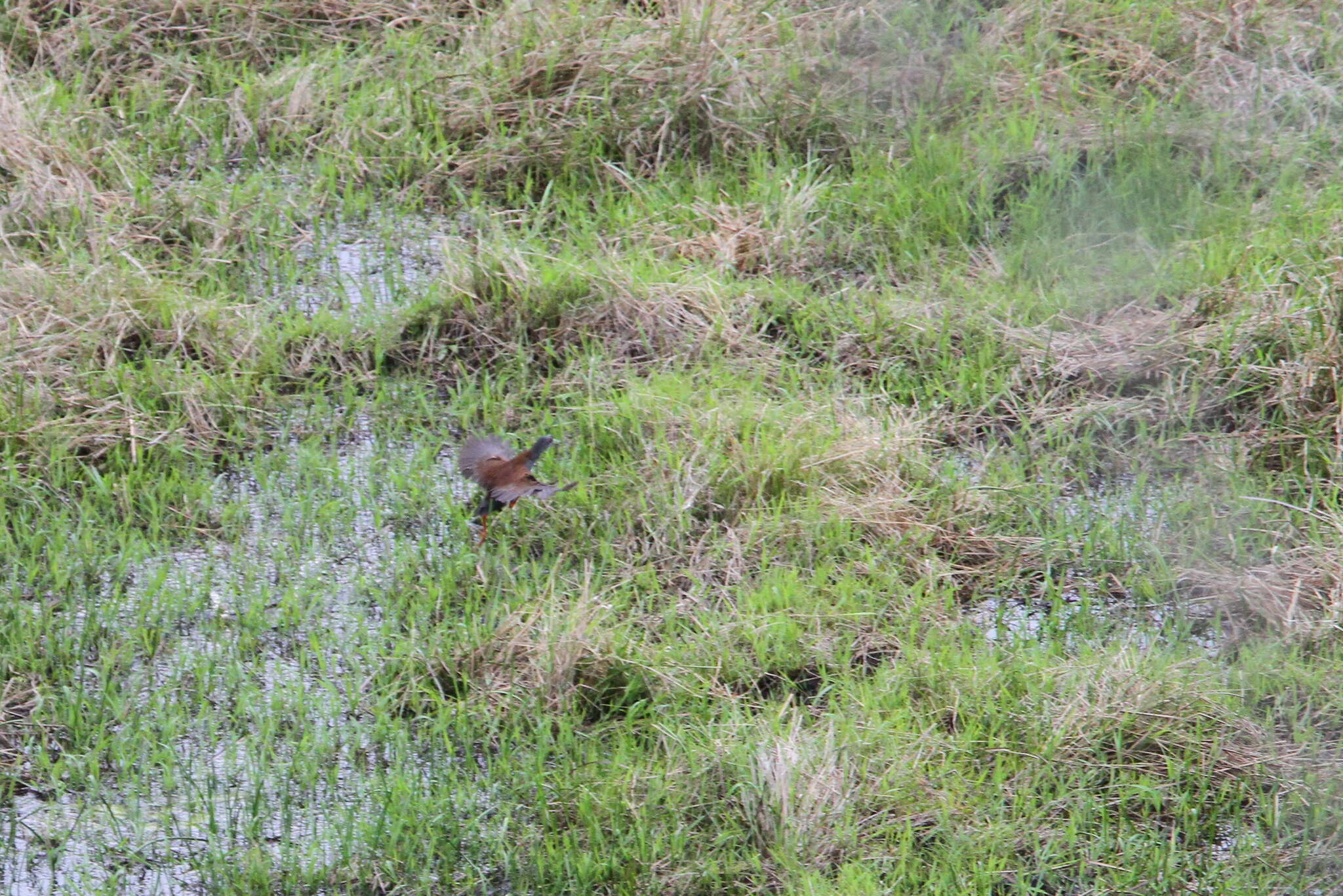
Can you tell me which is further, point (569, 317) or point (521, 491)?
point (569, 317)

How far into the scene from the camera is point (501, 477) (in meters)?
3.83

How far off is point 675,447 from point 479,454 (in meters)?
0.51

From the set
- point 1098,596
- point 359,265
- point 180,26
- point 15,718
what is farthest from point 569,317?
point 180,26

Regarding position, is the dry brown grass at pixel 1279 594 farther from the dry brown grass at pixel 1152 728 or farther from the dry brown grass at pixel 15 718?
the dry brown grass at pixel 15 718

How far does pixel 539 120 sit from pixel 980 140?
146 centimetres

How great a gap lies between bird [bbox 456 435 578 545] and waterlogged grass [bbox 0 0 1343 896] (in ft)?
0.35

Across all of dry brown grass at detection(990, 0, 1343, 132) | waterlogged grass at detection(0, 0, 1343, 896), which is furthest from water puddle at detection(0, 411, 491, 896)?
dry brown grass at detection(990, 0, 1343, 132)

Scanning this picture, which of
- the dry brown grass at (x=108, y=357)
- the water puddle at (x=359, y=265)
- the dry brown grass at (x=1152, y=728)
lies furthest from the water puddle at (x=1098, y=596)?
the dry brown grass at (x=108, y=357)

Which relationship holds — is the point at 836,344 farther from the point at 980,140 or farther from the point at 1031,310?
the point at 980,140

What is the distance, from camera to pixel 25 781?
3.25 m

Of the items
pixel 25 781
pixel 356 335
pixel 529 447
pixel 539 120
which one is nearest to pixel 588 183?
pixel 539 120

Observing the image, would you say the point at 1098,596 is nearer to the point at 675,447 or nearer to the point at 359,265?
the point at 675,447

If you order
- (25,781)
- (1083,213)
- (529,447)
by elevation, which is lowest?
(25,781)

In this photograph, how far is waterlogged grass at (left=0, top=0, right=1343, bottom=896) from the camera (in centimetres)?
317
